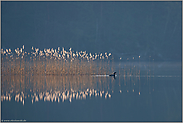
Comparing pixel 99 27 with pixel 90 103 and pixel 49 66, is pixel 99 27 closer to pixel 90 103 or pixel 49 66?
A: pixel 49 66

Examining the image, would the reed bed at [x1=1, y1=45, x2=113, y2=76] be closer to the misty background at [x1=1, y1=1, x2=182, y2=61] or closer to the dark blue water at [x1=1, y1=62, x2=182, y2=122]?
the dark blue water at [x1=1, y1=62, x2=182, y2=122]

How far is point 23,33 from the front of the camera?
390ft

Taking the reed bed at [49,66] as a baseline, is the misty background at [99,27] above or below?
above

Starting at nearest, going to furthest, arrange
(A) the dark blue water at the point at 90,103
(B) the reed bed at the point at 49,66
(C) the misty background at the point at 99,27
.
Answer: (A) the dark blue water at the point at 90,103
(B) the reed bed at the point at 49,66
(C) the misty background at the point at 99,27

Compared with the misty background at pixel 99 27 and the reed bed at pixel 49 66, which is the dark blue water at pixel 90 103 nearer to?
the reed bed at pixel 49 66

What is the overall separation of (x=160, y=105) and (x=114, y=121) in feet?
9.47

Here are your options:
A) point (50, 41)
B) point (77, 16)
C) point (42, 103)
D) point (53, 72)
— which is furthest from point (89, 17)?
point (42, 103)

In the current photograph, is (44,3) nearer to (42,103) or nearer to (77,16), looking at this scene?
(77,16)

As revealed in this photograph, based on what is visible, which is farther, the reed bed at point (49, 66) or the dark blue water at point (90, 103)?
the reed bed at point (49, 66)

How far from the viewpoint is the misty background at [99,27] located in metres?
115

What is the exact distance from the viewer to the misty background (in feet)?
376

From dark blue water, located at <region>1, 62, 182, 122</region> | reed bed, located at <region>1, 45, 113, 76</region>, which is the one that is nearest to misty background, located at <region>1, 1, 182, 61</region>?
reed bed, located at <region>1, 45, 113, 76</region>

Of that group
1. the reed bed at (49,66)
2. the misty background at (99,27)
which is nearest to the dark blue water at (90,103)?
the reed bed at (49,66)

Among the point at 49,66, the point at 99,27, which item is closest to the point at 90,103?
the point at 49,66
